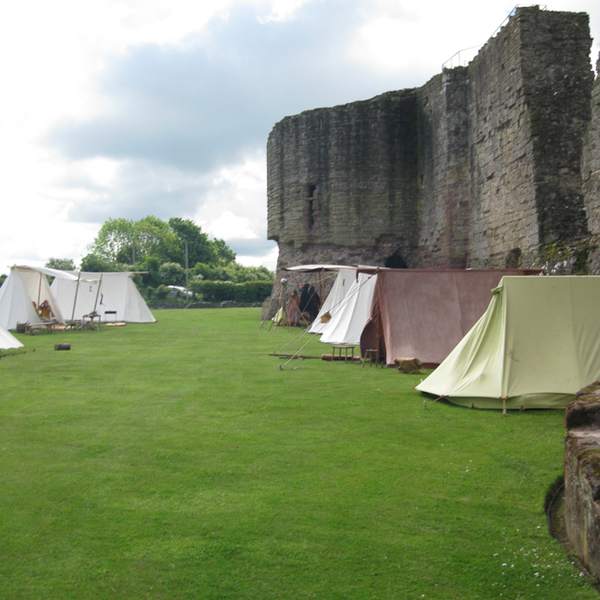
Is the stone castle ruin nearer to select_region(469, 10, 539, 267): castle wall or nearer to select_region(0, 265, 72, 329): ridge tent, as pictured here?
select_region(469, 10, 539, 267): castle wall

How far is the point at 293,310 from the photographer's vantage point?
19156 millimetres

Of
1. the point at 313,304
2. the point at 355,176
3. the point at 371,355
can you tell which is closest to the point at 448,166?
the point at 355,176

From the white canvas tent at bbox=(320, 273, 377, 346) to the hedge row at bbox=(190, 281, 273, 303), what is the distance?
27909mm

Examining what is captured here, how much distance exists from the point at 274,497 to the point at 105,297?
2006 centimetres

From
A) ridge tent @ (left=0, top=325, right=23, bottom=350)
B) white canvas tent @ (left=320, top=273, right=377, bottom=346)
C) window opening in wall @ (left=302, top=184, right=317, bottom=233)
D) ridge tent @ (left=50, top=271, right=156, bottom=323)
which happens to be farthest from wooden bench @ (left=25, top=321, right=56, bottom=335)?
window opening in wall @ (left=302, top=184, right=317, bottom=233)

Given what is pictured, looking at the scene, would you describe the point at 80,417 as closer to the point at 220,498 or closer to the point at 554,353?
the point at 220,498

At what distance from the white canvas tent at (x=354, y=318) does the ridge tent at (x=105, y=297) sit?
1070 centimetres

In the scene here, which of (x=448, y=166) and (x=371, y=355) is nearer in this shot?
(x=371, y=355)

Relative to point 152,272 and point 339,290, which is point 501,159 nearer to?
point 339,290

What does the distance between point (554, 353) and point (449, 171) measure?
1281 centimetres

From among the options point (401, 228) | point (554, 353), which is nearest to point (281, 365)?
point (554, 353)

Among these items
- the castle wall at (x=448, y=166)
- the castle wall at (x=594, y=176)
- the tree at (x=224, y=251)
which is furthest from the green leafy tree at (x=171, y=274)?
the castle wall at (x=594, y=176)

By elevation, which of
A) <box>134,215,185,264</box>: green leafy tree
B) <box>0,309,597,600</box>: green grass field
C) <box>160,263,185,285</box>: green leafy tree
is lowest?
<box>0,309,597,600</box>: green grass field

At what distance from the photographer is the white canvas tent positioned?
42.9 feet
